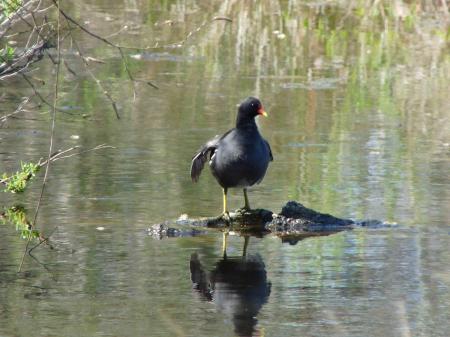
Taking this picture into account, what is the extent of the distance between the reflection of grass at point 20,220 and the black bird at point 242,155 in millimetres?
1323

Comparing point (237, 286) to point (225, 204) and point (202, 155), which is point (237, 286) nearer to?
point (225, 204)

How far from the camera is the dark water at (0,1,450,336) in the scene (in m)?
6.59

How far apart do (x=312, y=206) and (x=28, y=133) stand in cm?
361

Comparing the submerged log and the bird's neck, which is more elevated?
the bird's neck

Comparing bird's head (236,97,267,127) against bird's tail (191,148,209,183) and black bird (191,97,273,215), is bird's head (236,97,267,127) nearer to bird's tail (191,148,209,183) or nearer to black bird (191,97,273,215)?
black bird (191,97,273,215)

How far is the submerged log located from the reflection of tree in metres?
0.69

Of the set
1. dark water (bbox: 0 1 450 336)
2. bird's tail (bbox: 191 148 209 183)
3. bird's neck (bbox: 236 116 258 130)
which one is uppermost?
bird's neck (bbox: 236 116 258 130)

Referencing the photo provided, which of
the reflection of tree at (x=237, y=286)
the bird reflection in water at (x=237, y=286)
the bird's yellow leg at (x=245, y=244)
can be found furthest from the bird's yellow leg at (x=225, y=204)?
the reflection of tree at (x=237, y=286)

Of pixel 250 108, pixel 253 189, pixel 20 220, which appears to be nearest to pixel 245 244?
pixel 250 108

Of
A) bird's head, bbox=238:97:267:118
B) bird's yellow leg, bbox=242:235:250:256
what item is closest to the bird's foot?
bird's yellow leg, bbox=242:235:250:256

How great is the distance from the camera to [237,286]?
7.11m

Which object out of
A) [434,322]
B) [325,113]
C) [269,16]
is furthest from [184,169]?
[269,16]

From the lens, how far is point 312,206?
9297mm

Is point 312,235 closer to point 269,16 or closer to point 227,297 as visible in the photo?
point 227,297
